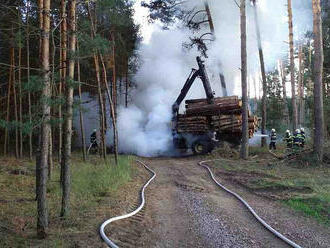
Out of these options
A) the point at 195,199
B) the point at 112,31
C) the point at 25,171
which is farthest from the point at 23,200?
the point at 112,31

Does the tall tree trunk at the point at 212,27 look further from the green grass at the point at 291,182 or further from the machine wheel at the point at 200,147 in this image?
the green grass at the point at 291,182

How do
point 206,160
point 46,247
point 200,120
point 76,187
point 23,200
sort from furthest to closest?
point 200,120
point 206,160
point 76,187
point 23,200
point 46,247

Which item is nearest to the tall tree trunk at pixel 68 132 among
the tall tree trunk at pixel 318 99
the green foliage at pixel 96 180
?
the green foliage at pixel 96 180

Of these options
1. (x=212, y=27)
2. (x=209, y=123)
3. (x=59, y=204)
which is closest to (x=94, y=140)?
(x=209, y=123)

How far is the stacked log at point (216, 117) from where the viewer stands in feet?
67.7

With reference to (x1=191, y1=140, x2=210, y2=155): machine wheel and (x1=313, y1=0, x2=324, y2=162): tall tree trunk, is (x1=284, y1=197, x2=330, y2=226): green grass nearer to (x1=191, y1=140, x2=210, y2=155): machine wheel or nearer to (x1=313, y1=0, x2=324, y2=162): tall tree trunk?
(x1=313, y1=0, x2=324, y2=162): tall tree trunk

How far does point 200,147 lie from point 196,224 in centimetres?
1360

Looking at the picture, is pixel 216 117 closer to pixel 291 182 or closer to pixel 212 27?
pixel 212 27

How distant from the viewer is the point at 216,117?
2077 cm

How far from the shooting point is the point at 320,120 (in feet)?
54.3

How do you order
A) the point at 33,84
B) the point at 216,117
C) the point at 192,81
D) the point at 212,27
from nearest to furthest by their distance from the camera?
the point at 33,84 < the point at 216,117 < the point at 192,81 < the point at 212,27

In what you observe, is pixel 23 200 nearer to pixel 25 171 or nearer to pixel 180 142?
pixel 25 171

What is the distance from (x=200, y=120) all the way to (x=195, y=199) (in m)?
10.9

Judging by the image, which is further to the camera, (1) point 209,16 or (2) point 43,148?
(1) point 209,16
